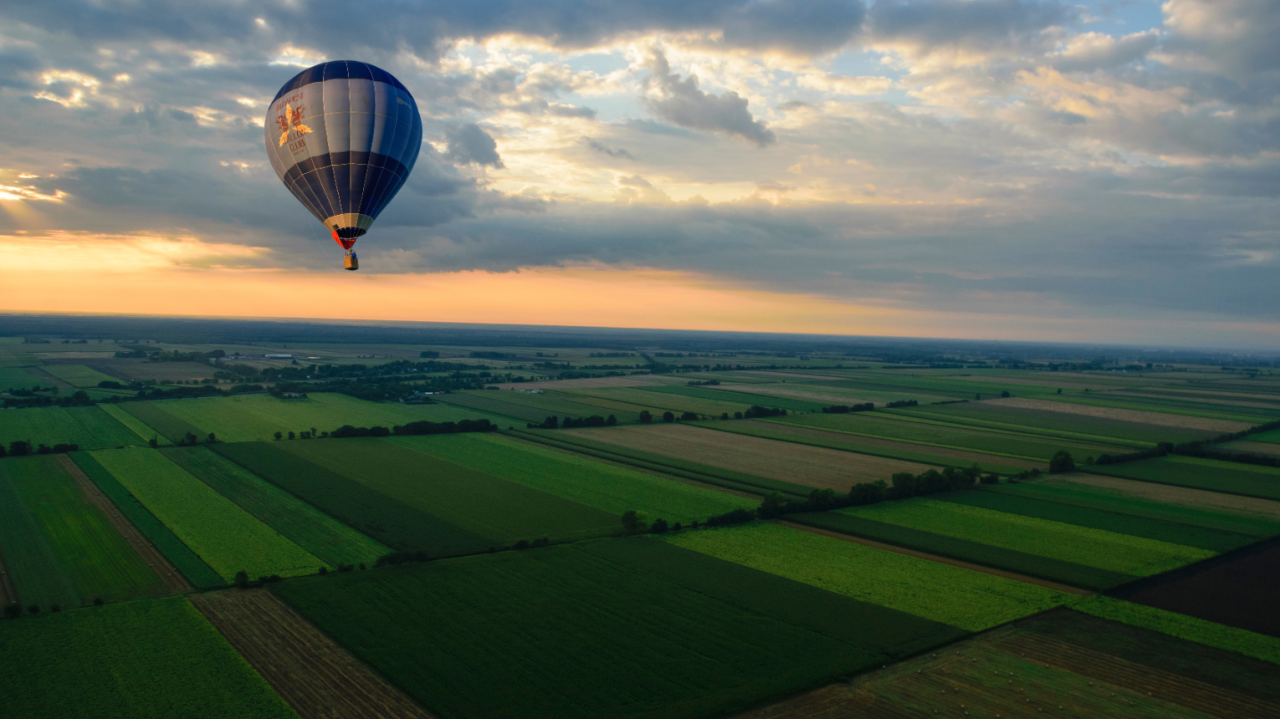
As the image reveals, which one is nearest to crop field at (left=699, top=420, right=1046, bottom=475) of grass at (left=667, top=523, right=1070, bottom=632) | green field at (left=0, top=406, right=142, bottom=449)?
grass at (left=667, top=523, right=1070, bottom=632)

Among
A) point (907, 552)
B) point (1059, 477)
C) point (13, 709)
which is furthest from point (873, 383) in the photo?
point (13, 709)

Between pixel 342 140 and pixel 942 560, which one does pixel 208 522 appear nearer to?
pixel 342 140

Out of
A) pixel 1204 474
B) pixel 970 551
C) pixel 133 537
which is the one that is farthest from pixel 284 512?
pixel 1204 474

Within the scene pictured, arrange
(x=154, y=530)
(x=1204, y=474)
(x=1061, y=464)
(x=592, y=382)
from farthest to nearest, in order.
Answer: (x=592, y=382) → (x=1061, y=464) → (x=1204, y=474) → (x=154, y=530)

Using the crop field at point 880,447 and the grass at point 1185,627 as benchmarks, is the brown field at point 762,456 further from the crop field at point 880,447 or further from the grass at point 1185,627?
the grass at point 1185,627

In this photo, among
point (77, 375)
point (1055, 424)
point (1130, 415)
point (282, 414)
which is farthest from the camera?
point (77, 375)

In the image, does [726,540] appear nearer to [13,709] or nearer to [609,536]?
[609,536]
